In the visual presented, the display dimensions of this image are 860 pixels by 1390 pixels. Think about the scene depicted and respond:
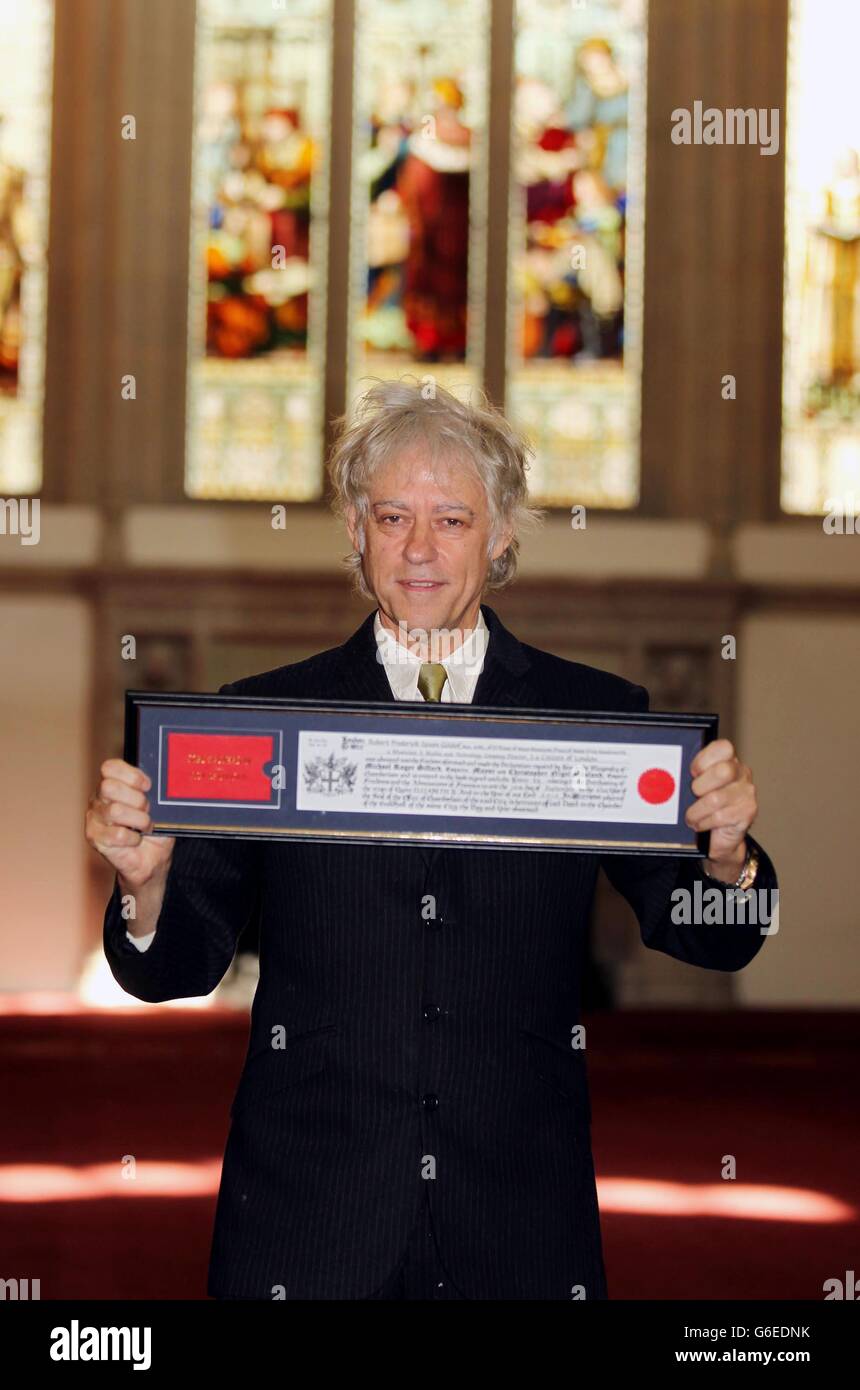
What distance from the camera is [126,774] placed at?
6.65ft

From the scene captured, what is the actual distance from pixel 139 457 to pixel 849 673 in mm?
4729

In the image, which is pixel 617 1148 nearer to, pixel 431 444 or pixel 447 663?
pixel 447 663

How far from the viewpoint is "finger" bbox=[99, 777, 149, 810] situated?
2.02 meters

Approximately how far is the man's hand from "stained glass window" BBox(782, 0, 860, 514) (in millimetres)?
8979

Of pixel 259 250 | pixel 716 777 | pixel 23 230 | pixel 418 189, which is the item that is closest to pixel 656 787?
pixel 716 777

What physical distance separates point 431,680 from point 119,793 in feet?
1.69

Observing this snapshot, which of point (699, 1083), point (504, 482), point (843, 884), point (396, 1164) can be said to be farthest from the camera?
point (843, 884)

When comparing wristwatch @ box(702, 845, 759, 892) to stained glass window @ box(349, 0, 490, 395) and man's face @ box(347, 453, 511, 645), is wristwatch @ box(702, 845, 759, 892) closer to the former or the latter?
man's face @ box(347, 453, 511, 645)

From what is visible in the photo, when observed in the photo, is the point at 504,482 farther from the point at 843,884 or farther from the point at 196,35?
the point at 196,35

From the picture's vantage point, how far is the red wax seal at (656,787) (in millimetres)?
2119

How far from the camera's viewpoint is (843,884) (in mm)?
10375

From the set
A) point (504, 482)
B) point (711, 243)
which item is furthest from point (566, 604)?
point (504, 482)

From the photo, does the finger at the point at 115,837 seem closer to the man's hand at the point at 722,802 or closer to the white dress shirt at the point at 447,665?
the white dress shirt at the point at 447,665
